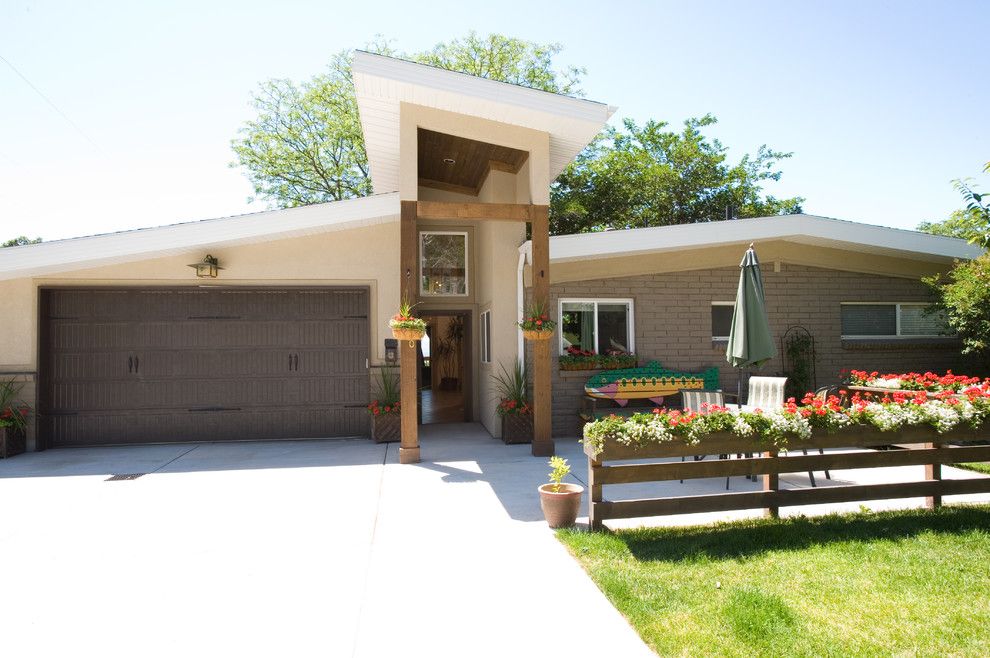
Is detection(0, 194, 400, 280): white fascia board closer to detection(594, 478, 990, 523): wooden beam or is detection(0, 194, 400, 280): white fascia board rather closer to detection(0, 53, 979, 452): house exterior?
detection(0, 53, 979, 452): house exterior

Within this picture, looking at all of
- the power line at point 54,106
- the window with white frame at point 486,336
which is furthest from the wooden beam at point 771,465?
the power line at point 54,106

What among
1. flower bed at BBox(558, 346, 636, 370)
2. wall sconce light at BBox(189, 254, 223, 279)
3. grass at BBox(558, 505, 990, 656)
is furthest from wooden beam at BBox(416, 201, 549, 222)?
grass at BBox(558, 505, 990, 656)

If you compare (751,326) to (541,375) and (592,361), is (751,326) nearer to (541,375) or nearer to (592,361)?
(541,375)

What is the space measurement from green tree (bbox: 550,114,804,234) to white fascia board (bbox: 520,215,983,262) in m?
10.2

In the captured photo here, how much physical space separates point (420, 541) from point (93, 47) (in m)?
10.6

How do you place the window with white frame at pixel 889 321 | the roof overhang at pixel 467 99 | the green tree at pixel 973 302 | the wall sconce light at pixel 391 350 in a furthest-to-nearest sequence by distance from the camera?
the window with white frame at pixel 889 321
the wall sconce light at pixel 391 350
the green tree at pixel 973 302
the roof overhang at pixel 467 99

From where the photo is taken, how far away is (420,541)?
14.3 feet

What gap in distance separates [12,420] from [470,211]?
684 centimetres

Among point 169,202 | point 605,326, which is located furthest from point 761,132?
point 169,202

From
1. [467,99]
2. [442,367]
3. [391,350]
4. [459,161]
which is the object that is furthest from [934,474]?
[442,367]

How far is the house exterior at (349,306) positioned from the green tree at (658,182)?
998 centimetres

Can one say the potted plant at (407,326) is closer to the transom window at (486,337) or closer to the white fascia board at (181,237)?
the white fascia board at (181,237)

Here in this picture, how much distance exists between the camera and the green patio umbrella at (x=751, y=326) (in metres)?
5.96

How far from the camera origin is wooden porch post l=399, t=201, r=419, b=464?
7.09 metres
